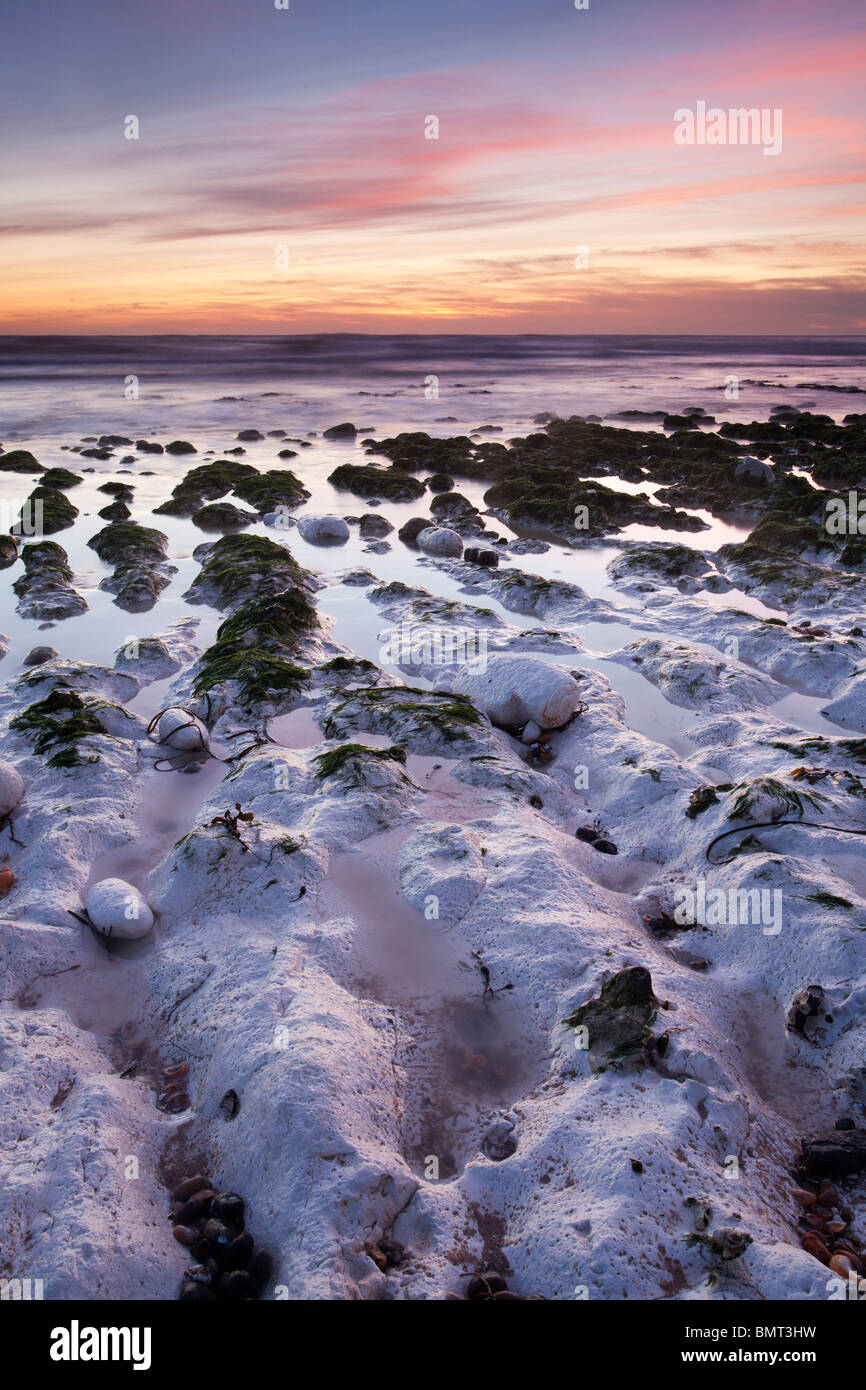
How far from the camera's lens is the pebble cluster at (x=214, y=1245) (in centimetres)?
277

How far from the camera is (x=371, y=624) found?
8.92 meters

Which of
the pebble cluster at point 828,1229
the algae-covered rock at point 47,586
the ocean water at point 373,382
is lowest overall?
the pebble cluster at point 828,1229

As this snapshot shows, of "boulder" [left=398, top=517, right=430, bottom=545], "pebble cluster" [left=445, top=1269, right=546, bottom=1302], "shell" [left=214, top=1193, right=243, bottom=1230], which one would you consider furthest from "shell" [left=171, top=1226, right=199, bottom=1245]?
"boulder" [left=398, top=517, right=430, bottom=545]

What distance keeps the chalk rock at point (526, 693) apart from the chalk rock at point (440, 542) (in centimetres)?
486

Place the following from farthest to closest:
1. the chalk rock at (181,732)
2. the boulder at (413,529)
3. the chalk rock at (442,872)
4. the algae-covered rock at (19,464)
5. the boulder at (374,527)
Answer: the algae-covered rock at (19,464)
the boulder at (374,527)
the boulder at (413,529)
the chalk rock at (181,732)
the chalk rock at (442,872)

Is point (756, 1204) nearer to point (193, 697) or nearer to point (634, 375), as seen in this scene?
point (193, 697)

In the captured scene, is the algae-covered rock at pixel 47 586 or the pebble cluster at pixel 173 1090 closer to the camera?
the pebble cluster at pixel 173 1090

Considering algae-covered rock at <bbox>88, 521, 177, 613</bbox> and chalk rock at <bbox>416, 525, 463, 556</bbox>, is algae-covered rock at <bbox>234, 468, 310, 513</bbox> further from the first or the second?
chalk rock at <bbox>416, 525, 463, 556</bbox>

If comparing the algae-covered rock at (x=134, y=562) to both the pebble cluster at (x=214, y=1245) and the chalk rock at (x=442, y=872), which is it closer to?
the chalk rock at (x=442, y=872)

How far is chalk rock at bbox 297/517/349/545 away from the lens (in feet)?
39.0

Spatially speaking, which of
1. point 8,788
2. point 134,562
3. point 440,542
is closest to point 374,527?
point 440,542

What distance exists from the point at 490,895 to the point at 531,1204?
1733mm

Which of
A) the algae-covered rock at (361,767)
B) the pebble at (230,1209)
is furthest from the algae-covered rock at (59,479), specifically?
the pebble at (230,1209)

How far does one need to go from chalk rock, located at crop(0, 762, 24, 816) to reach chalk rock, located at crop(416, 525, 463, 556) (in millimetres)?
7264
